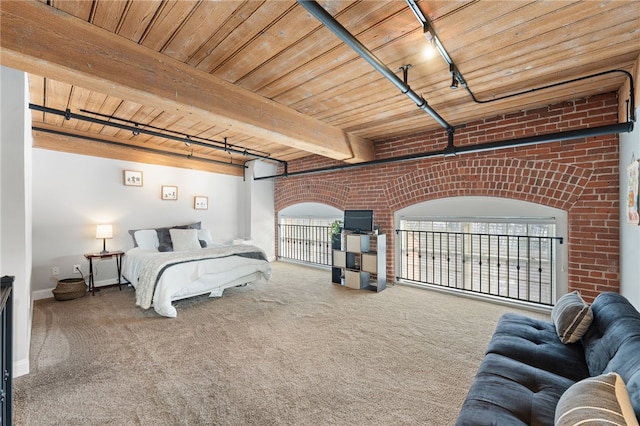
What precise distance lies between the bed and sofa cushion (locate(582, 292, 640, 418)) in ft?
12.2

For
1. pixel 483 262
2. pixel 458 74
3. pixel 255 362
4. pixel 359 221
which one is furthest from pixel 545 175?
pixel 255 362

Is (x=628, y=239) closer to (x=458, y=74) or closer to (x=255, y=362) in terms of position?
(x=458, y=74)

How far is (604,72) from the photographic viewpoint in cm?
238

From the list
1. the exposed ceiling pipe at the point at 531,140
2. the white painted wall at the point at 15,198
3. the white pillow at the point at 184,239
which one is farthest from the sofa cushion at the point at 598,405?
the white pillow at the point at 184,239

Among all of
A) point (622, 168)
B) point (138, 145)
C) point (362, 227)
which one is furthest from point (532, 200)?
point (138, 145)

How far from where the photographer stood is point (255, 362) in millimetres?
2311

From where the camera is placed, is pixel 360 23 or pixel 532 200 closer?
pixel 360 23

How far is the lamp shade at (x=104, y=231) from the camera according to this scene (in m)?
4.39

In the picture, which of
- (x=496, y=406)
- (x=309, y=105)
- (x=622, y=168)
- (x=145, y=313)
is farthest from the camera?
(x=145, y=313)

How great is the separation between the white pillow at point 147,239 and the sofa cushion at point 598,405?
5.42 meters

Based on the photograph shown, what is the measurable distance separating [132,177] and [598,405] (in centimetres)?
612

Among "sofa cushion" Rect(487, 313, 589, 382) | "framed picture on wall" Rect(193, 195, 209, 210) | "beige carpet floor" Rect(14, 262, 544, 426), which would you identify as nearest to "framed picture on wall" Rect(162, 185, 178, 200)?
"framed picture on wall" Rect(193, 195, 209, 210)

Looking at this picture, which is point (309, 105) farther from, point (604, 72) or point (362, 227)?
point (604, 72)

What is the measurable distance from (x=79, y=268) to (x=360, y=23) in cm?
541
